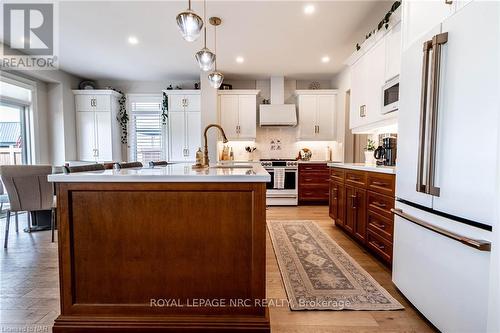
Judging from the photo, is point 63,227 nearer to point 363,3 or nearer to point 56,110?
point 363,3

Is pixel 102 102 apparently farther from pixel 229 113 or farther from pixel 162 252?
pixel 162 252

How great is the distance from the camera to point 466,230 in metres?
1.22

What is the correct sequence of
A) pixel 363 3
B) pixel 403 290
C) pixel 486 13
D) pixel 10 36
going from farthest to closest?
pixel 10 36
pixel 363 3
pixel 403 290
pixel 486 13

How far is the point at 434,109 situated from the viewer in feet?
4.56

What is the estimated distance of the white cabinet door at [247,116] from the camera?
211 inches

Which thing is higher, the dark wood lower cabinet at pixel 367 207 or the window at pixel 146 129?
the window at pixel 146 129

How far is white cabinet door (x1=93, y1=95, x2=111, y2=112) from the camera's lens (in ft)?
17.6

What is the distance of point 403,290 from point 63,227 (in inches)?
89.7

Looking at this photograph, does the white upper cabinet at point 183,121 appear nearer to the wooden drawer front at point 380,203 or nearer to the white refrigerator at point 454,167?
the wooden drawer front at point 380,203

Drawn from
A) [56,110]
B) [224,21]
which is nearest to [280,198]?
[224,21]

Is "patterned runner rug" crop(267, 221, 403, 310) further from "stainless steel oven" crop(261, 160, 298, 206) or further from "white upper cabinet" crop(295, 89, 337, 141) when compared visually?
"white upper cabinet" crop(295, 89, 337, 141)

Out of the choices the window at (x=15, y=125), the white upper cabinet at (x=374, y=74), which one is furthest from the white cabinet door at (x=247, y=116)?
the window at (x=15, y=125)

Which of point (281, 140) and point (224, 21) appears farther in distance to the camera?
point (281, 140)

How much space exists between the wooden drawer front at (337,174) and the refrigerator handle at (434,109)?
1.90 metres
